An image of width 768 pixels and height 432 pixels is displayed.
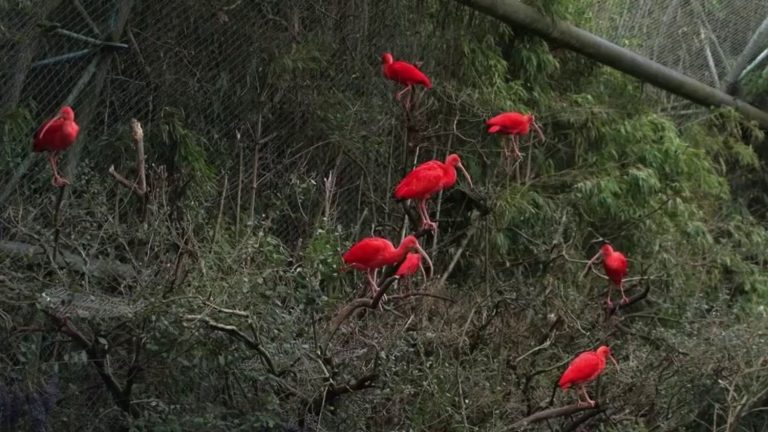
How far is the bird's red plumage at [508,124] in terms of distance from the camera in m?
5.98

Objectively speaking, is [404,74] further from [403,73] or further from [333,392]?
[333,392]

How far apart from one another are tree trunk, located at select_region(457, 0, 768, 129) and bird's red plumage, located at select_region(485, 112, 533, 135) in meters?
0.76

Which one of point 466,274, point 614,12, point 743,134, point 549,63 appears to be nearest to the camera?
point 466,274

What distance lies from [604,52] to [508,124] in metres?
1.63

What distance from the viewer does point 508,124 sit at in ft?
19.7

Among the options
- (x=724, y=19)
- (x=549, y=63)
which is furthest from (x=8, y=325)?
(x=724, y=19)

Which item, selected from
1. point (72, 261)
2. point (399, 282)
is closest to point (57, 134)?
point (72, 261)

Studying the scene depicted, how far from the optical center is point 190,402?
4.47 m

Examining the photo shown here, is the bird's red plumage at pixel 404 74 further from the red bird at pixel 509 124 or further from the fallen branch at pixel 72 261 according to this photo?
the fallen branch at pixel 72 261

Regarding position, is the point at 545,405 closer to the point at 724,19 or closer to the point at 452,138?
the point at 452,138

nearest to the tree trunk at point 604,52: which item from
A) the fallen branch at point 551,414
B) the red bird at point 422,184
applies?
the red bird at point 422,184

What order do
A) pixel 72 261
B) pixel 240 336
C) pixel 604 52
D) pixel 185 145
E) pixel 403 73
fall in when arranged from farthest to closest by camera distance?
pixel 604 52, pixel 403 73, pixel 185 145, pixel 72 261, pixel 240 336

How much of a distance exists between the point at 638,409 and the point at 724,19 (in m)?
4.08

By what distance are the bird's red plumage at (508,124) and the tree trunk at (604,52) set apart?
2.48 feet
